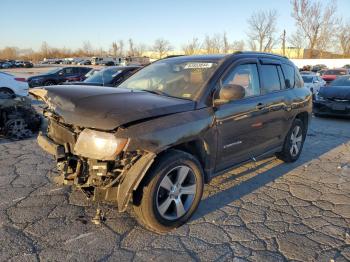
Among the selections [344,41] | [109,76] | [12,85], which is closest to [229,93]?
[109,76]

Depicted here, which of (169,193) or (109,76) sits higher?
(109,76)

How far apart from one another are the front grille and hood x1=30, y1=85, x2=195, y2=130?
0.19m

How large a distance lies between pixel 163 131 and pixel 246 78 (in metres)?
1.81

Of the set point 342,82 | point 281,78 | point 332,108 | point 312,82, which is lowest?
point 332,108

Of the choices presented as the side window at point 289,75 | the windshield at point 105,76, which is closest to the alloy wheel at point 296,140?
the side window at point 289,75

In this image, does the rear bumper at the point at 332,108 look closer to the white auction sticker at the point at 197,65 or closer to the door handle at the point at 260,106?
the door handle at the point at 260,106

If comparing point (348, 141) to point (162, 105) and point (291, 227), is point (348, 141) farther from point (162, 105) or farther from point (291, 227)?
point (162, 105)

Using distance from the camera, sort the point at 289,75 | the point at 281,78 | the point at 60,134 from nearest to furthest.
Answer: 1. the point at 60,134
2. the point at 281,78
3. the point at 289,75

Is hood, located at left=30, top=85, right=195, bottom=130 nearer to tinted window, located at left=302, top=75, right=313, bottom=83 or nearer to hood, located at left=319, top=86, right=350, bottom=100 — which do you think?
hood, located at left=319, top=86, right=350, bottom=100

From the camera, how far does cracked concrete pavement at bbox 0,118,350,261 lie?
3.15m

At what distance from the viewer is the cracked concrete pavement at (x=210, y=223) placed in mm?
3154

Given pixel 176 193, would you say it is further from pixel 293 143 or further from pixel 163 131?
pixel 293 143

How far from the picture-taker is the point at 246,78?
454 cm

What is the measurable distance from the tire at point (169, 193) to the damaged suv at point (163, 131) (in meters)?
0.01
